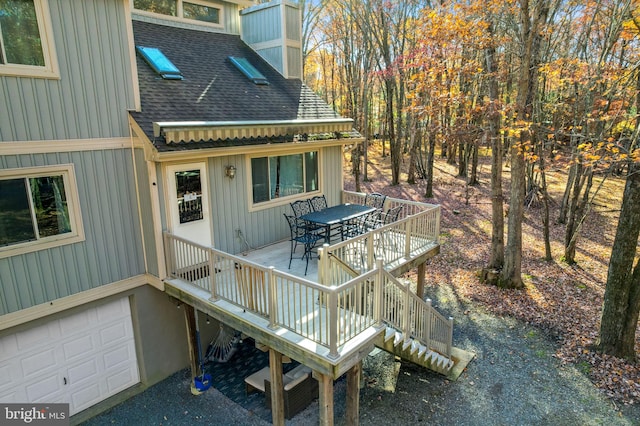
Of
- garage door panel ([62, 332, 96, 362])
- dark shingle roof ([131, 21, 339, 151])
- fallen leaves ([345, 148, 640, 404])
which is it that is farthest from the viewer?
fallen leaves ([345, 148, 640, 404])

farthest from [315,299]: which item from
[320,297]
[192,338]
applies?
[192,338]

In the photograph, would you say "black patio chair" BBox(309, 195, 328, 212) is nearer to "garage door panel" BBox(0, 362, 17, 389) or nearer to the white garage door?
the white garage door

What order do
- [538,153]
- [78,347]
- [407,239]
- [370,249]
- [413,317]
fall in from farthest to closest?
[538,153]
[407,239]
[413,317]
[370,249]
[78,347]

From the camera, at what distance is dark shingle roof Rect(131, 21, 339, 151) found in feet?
24.0

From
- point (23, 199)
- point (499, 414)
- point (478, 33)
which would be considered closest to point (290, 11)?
point (478, 33)

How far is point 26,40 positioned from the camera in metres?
5.59

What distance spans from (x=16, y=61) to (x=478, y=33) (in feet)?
34.5

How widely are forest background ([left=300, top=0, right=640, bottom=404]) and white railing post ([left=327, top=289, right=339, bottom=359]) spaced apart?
5.61 metres

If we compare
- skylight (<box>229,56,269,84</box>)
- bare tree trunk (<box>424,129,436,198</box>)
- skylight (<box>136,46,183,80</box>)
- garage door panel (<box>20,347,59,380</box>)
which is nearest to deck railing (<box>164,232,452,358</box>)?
garage door panel (<box>20,347,59,380</box>)

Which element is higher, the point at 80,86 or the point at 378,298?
the point at 80,86

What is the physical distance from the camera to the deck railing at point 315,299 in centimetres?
515

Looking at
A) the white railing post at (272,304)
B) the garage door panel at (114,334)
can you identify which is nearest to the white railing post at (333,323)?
the white railing post at (272,304)

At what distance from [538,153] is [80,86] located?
1315 centimetres

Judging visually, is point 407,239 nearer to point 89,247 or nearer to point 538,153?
point 89,247
